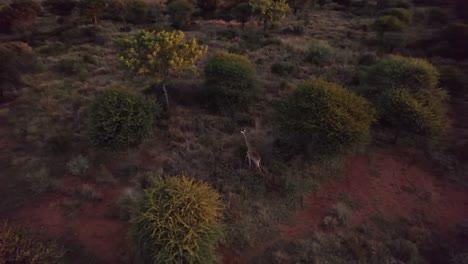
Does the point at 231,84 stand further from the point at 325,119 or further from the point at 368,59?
the point at 368,59

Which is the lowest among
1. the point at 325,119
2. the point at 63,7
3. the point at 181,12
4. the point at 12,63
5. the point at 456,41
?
the point at 12,63

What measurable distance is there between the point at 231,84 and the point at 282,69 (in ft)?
20.2

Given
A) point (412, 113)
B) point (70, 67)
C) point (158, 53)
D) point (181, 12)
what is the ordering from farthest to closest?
point (181, 12), point (70, 67), point (158, 53), point (412, 113)

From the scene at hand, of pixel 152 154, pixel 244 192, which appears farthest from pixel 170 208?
pixel 152 154

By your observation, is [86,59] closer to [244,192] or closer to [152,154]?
[152,154]

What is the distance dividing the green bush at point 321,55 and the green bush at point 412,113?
8.62 m

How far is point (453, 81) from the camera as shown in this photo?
20.0 m

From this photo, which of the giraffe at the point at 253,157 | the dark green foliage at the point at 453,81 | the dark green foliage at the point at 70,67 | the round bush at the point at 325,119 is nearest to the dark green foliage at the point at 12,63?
the dark green foliage at the point at 70,67

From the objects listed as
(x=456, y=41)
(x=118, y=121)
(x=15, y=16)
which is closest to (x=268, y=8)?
(x=456, y=41)

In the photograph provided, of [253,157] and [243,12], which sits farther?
[243,12]

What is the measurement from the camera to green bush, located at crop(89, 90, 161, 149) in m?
14.3

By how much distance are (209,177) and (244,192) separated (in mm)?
1768

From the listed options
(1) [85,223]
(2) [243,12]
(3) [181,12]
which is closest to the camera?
(1) [85,223]

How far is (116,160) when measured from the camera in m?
15.1
